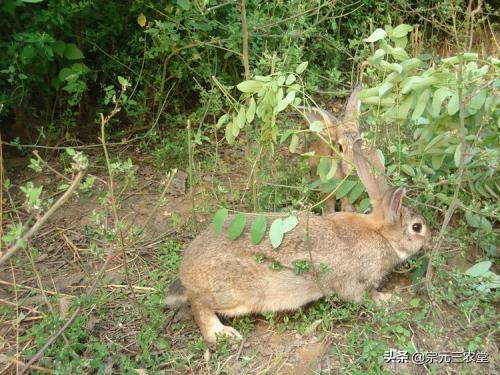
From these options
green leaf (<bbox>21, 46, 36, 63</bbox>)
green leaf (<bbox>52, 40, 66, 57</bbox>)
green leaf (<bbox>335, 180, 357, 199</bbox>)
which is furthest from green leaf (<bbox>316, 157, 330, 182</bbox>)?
green leaf (<bbox>52, 40, 66, 57</bbox>)

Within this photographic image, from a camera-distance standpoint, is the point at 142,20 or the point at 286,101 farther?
the point at 142,20

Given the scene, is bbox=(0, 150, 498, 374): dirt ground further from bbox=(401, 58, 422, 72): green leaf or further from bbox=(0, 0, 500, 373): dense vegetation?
bbox=(401, 58, 422, 72): green leaf

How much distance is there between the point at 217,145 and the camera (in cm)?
534

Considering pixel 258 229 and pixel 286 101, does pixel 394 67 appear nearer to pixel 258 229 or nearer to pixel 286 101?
pixel 286 101

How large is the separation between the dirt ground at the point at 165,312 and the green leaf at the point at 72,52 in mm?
1192

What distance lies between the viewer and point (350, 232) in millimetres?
4184

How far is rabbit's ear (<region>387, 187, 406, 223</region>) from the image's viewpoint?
4.01m

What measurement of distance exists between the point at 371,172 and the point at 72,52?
10.1 feet

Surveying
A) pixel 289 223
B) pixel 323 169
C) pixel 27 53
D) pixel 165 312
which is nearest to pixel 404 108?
pixel 323 169

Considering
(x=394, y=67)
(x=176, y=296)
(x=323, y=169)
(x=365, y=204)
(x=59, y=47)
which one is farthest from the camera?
(x=59, y=47)

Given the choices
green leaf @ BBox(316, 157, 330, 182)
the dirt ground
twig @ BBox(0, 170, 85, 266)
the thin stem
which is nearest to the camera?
twig @ BBox(0, 170, 85, 266)

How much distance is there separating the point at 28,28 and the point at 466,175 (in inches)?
149

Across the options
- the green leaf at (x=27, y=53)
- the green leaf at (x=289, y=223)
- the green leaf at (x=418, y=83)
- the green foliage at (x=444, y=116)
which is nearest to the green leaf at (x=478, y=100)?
the green foliage at (x=444, y=116)

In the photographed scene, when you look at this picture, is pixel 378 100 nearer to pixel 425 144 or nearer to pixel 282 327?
pixel 425 144
